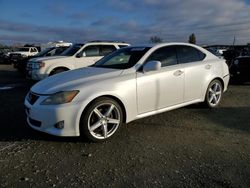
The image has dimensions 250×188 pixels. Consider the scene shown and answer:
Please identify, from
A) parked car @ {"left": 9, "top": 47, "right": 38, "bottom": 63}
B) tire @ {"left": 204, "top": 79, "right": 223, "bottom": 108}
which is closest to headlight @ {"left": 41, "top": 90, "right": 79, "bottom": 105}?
tire @ {"left": 204, "top": 79, "right": 223, "bottom": 108}

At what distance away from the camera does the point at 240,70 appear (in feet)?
38.3

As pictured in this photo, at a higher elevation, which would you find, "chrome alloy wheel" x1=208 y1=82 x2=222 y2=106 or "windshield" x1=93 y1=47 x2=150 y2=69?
"windshield" x1=93 y1=47 x2=150 y2=69

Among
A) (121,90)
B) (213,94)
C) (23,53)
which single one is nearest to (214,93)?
(213,94)

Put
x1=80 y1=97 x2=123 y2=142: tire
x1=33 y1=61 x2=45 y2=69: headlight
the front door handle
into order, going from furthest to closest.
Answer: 1. x1=33 y1=61 x2=45 y2=69: headlight
2. the front door handle
3. x1=80 y1=97 x2=123 y2=142: tire

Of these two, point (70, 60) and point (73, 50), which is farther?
point (73, 50)

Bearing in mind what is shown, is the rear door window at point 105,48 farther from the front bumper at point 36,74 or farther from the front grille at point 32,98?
the front grille at point 32,98

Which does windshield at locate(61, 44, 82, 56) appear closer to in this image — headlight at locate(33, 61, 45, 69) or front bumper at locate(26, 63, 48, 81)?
headlight at locate(33, 61, 45, 69)

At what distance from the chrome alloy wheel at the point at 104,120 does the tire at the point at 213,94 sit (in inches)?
103

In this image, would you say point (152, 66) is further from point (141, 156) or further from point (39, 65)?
point (39, 65)

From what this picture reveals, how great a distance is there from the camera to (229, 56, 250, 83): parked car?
11541mm

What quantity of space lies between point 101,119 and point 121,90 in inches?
22.8

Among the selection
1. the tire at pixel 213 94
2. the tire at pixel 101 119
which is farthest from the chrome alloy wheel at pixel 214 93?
the tire at pixel 101 119

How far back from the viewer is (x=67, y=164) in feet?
14.0

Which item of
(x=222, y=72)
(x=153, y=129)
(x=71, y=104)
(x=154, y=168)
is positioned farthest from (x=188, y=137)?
(x=222, y=72)
